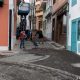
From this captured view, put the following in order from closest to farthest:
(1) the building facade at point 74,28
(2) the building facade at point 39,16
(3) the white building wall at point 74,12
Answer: (3) the white building wall at point 74,12 < (1) the building facade at point 74,28 < (2) the building facade at point 39,16

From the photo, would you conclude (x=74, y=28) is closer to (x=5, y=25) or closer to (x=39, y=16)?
(x=5, y=25)

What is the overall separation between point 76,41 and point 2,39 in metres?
5.49

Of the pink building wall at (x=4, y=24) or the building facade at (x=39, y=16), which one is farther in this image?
the building facade at (x=39, y=16)

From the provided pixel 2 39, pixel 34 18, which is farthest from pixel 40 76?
pixel 34 18

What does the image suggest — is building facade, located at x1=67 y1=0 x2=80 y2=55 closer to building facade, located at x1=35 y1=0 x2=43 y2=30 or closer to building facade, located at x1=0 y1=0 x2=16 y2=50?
building facade, located at x1=0 y1=0 x2=16 y2=50

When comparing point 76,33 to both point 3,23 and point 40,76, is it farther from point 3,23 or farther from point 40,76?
point 40,76

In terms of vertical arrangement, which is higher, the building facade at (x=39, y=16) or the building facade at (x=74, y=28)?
the building facade at (x=39, y=16)

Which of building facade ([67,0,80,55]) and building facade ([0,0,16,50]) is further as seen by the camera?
building facade ([0,0,16,50])

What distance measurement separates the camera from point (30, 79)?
12.7 meters

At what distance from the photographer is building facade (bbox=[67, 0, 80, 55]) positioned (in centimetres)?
2461

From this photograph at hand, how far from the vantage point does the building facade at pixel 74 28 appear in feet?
80.7

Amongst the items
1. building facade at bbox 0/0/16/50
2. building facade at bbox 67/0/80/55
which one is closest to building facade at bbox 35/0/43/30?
building facade at bbox 67/0/80/55

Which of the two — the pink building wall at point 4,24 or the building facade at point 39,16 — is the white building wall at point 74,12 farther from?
the building facade at point 39,16

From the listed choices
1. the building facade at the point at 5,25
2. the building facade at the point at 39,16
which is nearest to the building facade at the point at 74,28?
the building facade at the point at 5,25
